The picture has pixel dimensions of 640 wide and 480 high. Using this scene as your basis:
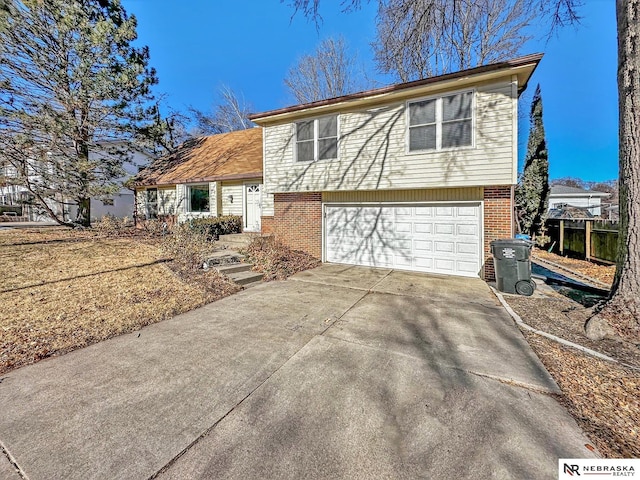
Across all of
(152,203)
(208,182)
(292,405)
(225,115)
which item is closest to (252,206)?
(208,182)

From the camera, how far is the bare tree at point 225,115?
24.5 m

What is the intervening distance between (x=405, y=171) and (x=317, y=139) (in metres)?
3.02

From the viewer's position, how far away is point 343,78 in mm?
19406

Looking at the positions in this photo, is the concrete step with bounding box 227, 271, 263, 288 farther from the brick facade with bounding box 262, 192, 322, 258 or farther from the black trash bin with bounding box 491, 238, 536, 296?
the black trash bin with bounding box 491, 238, 536, 296

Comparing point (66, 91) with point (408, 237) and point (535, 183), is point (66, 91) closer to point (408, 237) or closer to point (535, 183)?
point (408, 237)

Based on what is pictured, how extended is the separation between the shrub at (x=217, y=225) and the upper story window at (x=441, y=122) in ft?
24.3

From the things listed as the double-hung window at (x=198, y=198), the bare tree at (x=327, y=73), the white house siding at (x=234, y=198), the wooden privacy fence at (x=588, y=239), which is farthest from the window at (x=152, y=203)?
the wooden privacy fence at (x=588, y=239)

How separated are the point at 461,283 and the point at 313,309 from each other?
4.01m

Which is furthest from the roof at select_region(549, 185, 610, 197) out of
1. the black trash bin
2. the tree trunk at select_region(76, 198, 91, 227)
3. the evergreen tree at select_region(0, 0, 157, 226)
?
the tree trunk at select_region(76, 198, 91, 227)

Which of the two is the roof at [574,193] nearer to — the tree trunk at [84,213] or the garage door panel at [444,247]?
the garage door panel at [444,247]

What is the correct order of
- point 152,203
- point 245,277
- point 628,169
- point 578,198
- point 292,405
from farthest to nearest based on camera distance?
point 578,198 < point 152,203 < point 245,277 < point 628,169 < point 292,405

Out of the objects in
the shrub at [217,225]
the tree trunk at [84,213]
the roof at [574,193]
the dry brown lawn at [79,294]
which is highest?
the roof at [574,193]

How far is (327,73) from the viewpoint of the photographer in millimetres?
19625

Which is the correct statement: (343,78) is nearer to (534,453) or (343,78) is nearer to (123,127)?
(123,127)
